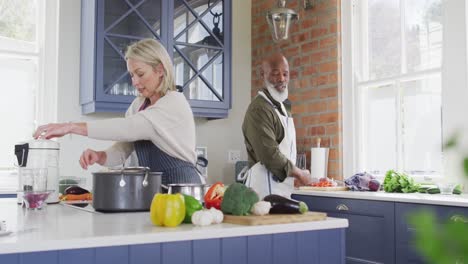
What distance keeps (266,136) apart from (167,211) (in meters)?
1.64

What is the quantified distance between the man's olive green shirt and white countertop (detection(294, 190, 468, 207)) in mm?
405

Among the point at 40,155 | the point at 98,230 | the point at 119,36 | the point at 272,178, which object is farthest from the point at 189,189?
the point at 119,36

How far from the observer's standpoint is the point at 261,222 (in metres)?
1.52

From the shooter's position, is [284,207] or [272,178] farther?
[272,178]

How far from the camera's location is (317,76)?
4.04 m

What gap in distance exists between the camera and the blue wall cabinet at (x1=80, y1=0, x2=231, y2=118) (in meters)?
3.78

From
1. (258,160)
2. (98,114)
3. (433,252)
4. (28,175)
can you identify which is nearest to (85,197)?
(28,175)

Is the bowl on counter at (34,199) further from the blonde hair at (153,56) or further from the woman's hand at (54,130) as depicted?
the blonde hair at (153,56)

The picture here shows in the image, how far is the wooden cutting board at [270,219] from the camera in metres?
1.52

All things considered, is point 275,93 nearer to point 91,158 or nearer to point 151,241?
point 91,158

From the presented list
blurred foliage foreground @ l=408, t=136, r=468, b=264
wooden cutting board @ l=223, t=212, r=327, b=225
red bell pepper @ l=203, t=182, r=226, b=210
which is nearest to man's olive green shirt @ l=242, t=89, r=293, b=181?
red bell pepper @ l=203, t=182, r=226, b=210

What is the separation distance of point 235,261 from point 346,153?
248cm

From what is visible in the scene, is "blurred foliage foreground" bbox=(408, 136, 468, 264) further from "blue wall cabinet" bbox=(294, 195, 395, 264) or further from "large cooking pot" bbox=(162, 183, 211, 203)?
"blue wall cabinet" bbox=(294, 195, 395, 264)

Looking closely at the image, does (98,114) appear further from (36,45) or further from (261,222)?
(261,222)
